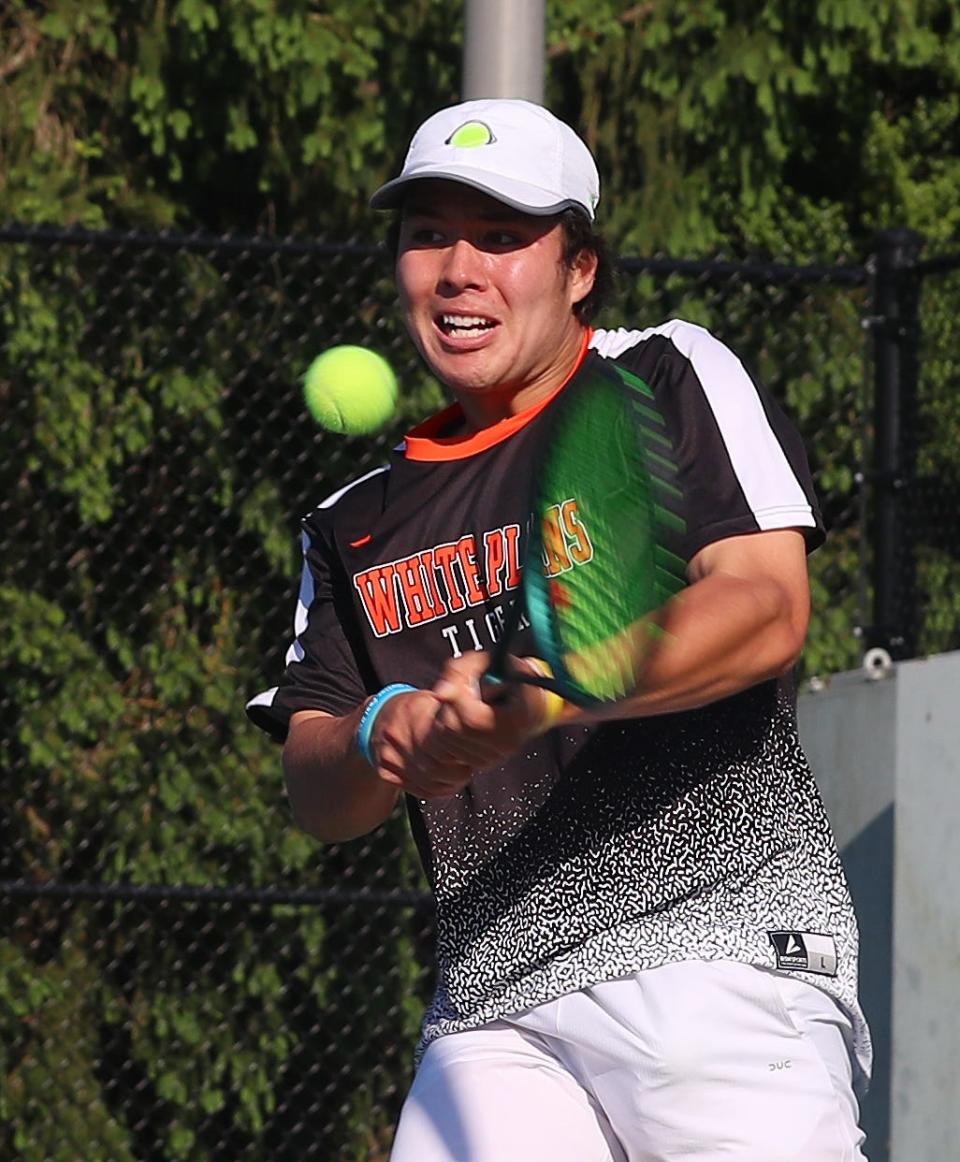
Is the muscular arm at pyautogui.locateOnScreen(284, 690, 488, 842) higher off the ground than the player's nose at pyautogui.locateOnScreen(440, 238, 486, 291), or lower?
lower

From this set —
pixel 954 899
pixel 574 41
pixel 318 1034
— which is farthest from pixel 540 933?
pixel 574 41

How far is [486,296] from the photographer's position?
262 centimetres

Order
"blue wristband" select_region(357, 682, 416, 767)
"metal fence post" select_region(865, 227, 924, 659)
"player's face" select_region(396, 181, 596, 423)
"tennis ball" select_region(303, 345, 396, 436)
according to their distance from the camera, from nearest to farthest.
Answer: "blue wristband" select_region(357, 682, 416, 767)
"player's face" select_region(396, 181, 596, 423)
"tennis ball" select_region(303, 345, 396, 436)
"metal fence post" select_region(865, 227, 924, 659)

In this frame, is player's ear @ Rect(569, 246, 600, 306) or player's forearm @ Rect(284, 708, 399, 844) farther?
player's ear @ Rect(569, 246, 600, 306)

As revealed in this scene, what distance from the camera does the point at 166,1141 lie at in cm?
601

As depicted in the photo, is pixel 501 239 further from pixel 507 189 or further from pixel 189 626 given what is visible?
Result: pixel 189 626

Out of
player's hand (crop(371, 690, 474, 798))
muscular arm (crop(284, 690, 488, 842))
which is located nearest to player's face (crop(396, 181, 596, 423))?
muscular arm (crop(284, 690, 488, 842))

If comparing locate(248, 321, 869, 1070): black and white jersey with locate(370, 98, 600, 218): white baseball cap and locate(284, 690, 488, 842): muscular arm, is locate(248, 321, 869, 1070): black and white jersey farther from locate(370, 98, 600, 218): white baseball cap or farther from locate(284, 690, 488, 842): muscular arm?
locate(370, 98, 600, 218): white baseball cap

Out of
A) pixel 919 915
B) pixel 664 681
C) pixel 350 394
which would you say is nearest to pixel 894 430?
pixel 919 915

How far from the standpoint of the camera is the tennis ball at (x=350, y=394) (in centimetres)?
320

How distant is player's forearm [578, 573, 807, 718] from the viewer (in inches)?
84.4

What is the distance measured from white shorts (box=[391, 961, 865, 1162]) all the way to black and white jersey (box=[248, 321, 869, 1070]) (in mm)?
34

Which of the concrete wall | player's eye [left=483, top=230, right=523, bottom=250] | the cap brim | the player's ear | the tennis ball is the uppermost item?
the cap brim

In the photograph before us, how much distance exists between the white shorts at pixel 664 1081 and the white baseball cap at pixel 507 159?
3.22 feet
